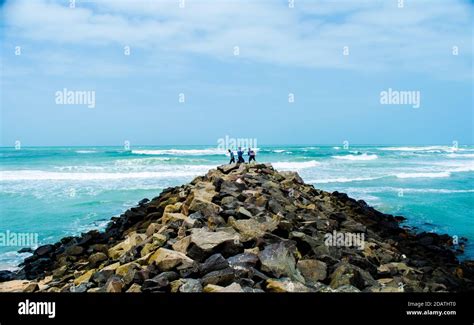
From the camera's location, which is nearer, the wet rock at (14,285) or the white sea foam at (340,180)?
the wet rock at (14,285)

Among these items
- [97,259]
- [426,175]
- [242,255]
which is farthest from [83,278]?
[426,175]

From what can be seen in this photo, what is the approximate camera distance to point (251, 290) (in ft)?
16.7

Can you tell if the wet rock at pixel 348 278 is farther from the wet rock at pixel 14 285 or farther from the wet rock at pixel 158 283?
the wet rock at pixel 14 285

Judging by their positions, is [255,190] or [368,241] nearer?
[368,241]

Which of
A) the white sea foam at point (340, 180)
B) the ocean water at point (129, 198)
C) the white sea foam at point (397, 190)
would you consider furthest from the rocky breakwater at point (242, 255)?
the white sea foam at point (340, 180)

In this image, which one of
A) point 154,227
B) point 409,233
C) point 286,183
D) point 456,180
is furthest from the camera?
point 456,180

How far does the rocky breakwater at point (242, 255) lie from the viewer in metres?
5.58

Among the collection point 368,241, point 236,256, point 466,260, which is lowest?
point 466,260

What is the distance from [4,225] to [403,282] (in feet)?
38.8

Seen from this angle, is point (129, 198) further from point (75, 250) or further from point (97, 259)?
point (97, 259)

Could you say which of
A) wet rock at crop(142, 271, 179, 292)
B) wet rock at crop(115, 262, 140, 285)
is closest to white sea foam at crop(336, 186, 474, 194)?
wet rock at crop(115, 262, 140, 285)

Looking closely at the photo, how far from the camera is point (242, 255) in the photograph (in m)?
5.96

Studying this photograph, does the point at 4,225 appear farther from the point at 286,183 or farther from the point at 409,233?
the point at 409,233
